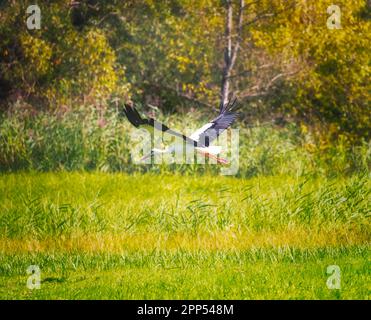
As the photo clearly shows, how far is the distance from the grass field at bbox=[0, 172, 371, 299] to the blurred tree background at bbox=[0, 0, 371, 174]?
3884mm

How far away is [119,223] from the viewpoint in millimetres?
9672

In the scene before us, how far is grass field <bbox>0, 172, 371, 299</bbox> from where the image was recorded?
7.27m

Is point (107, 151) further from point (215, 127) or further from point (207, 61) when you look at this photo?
point (215, 127)

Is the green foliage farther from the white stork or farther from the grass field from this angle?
the white stork

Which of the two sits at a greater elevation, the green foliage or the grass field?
the green foliage

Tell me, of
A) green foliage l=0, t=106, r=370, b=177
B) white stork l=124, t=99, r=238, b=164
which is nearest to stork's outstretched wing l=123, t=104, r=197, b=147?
white stork l=124, t=99, r=238, b=164

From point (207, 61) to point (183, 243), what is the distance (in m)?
9.35

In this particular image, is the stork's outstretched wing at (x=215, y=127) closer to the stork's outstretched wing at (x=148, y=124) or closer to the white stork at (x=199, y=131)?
the white stork at (x=199, y=131)

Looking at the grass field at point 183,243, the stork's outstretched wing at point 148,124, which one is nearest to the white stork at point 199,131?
the stork's outstretched wing at point 148,124

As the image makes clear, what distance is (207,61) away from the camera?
17703 mm

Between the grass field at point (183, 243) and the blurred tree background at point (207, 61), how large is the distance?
388 cm

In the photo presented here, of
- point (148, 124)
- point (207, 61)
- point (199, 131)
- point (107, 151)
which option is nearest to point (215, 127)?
point (199, 131)
